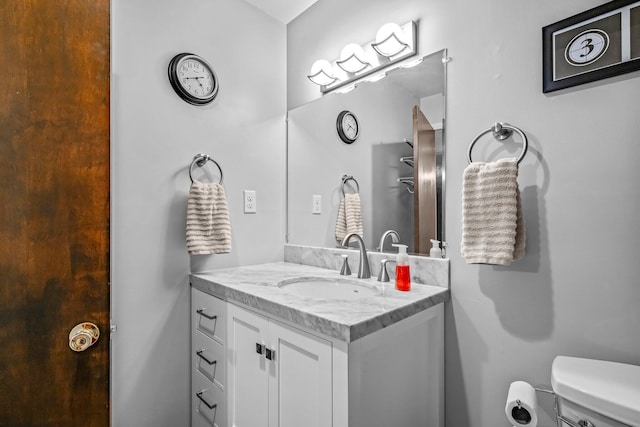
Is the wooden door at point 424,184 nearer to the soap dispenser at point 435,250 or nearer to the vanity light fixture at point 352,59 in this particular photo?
the soap dispenser at point 435,250

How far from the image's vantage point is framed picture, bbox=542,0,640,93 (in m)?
0.89

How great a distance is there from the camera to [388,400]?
1.00 m

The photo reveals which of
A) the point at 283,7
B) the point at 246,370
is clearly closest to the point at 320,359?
the point at 246,370

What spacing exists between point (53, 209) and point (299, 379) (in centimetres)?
84

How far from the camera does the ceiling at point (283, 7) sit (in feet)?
6.03

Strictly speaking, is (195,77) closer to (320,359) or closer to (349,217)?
(349,217)

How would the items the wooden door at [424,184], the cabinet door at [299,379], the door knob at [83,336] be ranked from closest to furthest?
the door knob at [83,336], the cabinet door at [299,379], the wooden door at [424,184]

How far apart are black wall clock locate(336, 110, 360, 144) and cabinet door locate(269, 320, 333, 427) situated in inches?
39.8

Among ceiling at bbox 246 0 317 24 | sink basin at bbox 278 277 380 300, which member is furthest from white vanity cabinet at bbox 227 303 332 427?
ceiling at bbox 246 0 317 24

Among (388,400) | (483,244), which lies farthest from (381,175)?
(388,400)

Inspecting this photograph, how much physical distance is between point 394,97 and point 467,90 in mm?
330

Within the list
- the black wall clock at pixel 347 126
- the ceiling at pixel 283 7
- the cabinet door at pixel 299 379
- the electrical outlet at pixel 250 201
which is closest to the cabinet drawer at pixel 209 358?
the cabinet door at pixel 299 379

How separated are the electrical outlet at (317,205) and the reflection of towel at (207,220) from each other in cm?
51

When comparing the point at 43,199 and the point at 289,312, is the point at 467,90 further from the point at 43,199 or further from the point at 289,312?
the point at 43,199
